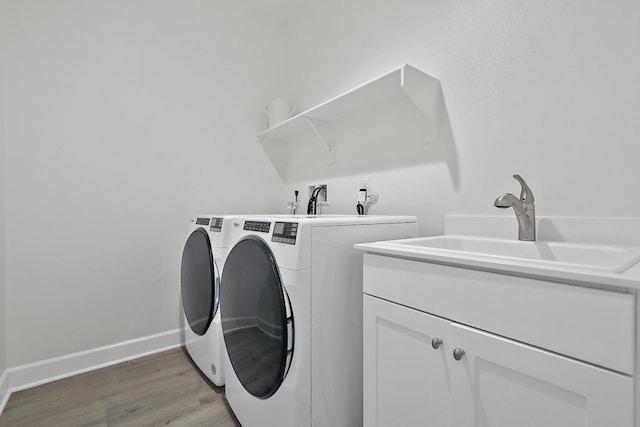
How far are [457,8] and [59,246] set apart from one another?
8.28 ft

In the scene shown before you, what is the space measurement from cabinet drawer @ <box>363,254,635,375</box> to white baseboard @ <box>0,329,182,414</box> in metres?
1.85

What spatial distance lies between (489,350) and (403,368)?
11.8 inches

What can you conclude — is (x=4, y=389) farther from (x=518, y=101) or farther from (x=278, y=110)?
(x=518, y=101)

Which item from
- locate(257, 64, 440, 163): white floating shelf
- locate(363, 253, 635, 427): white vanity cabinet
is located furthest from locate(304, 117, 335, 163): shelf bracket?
locate(363, 253, 635, 427): white vanity cabinet

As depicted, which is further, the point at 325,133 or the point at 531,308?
the point at 325,133

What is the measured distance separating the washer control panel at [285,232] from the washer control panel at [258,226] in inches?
2.3

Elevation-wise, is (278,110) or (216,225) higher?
(278,110)

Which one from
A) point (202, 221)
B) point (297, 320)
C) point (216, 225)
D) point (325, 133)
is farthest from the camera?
point (325, 133)

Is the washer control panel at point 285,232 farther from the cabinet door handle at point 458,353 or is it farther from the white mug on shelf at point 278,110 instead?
the white mug on shelf at point 278,110

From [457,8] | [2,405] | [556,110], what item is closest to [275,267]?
[556,110]

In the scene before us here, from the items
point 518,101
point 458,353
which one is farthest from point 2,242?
point 518,101

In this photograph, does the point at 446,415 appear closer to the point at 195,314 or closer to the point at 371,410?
the point at 371,410

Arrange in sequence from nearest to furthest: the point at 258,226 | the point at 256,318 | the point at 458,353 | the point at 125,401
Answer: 1. the point at 458,353
2. the point at 256,318
3. the point at 258,226
4. the point at 125,401

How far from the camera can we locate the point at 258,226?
1268 millimetres
